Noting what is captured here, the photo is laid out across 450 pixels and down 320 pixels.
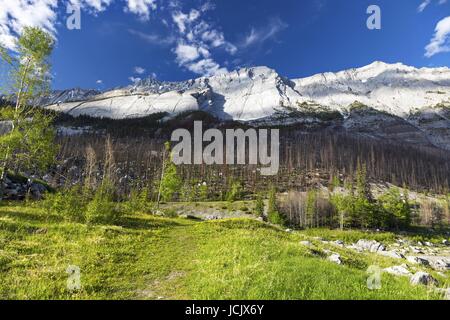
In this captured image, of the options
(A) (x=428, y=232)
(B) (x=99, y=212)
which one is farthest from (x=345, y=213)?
(B) (x=99, y=212)

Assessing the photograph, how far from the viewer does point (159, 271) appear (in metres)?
13.6

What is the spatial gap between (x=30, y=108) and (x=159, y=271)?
Result: 2002 cm

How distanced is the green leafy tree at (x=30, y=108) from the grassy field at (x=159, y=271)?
19.8 ft

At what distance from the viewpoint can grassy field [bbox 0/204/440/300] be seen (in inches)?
382

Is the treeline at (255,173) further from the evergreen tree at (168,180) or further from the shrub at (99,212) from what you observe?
the shrub at (99,212)

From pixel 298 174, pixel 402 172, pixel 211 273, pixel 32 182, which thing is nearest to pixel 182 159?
pixel 298 174

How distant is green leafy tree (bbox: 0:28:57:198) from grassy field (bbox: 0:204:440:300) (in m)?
6.04

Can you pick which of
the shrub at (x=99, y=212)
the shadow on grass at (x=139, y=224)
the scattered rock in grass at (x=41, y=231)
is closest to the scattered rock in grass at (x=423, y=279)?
the shadow on grass at (x=139, y=224)

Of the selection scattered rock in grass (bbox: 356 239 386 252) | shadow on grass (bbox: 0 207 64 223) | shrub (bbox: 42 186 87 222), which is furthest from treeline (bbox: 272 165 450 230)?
shadow on grass (bbox: 0 207 64 223)

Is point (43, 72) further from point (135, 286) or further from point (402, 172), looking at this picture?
point (402, 172)

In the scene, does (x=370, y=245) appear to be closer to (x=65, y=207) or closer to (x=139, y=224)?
(x=139, y=224)

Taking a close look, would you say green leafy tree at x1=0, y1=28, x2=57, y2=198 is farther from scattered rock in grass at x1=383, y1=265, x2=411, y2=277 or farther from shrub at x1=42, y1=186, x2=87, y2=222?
scattered rock in grass at x1=383, y1=265, x2=411, y2=277
